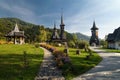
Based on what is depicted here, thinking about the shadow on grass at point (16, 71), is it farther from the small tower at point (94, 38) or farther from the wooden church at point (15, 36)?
the small tower at point (94, 38)

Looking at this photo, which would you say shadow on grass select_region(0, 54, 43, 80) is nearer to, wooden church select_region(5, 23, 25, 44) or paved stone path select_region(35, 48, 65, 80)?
paved stone path select_region(35, 48, 65, 80)

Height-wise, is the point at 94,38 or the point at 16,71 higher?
the point at 94,38

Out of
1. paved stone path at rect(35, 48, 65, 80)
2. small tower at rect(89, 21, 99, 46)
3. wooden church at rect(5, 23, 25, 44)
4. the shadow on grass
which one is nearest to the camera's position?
the shadow on grass

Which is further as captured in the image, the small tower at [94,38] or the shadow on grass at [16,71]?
the small tower at [94,38]

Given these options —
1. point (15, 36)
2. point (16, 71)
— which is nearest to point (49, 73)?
point (16, 71)

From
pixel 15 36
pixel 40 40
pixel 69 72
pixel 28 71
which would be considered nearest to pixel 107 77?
pixel 69 72

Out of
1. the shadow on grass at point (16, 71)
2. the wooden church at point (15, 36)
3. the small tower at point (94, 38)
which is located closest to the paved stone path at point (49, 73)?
the shadow on grass at point (16, 71)

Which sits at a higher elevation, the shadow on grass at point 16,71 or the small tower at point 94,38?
the small tower at point 94,38

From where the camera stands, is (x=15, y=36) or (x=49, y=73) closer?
(x=49, y=73)

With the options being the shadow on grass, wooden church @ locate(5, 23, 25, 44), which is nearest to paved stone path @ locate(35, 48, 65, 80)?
the shadow on grass

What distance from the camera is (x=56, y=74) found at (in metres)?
19.1

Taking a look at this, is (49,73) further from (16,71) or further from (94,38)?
(94,38)

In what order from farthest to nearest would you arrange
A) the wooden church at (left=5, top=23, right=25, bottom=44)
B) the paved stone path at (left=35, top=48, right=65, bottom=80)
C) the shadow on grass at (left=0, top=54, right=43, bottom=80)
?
the wooden church at (left=5, top=23, right=25, bottom=44) < the paved stone path at (left=35, top=48, right=65, bottom=80) < the shadow on grass at (left=0, top=54, right=43, bottom=80)

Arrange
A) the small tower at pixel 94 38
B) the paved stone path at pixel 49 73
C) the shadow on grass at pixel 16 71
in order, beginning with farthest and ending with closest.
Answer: the small tower at pixel 94 38, the paved stone path at pixel 49 73, the shadow on grass at pixel 16 71
